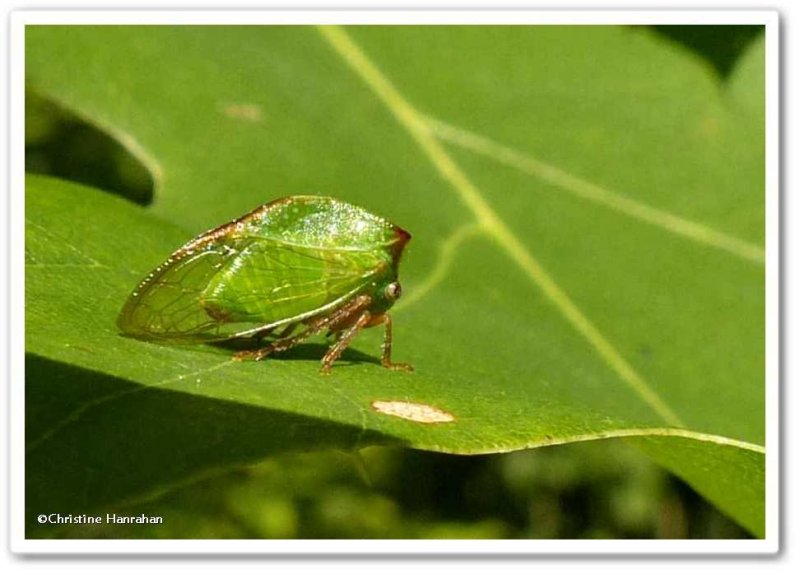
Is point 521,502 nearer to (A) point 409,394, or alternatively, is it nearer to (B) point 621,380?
(B) point 621,380

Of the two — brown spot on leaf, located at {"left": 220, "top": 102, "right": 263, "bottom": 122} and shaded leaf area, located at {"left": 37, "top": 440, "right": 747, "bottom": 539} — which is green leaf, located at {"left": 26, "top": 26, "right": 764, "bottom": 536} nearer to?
brown spot on leaf, located at {"left": 220, "top": 102, "right": 263, "bottom": 122}

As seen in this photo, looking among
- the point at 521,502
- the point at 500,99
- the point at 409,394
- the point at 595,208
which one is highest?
the point at 500,99

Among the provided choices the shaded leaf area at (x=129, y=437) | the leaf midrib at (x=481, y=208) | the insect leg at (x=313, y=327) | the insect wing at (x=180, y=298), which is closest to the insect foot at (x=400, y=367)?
the insect leg at (x=313, y=327)

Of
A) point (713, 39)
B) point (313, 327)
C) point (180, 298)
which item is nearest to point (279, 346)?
point (313, 327)

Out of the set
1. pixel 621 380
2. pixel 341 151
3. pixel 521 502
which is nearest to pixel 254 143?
pixel 341 151
